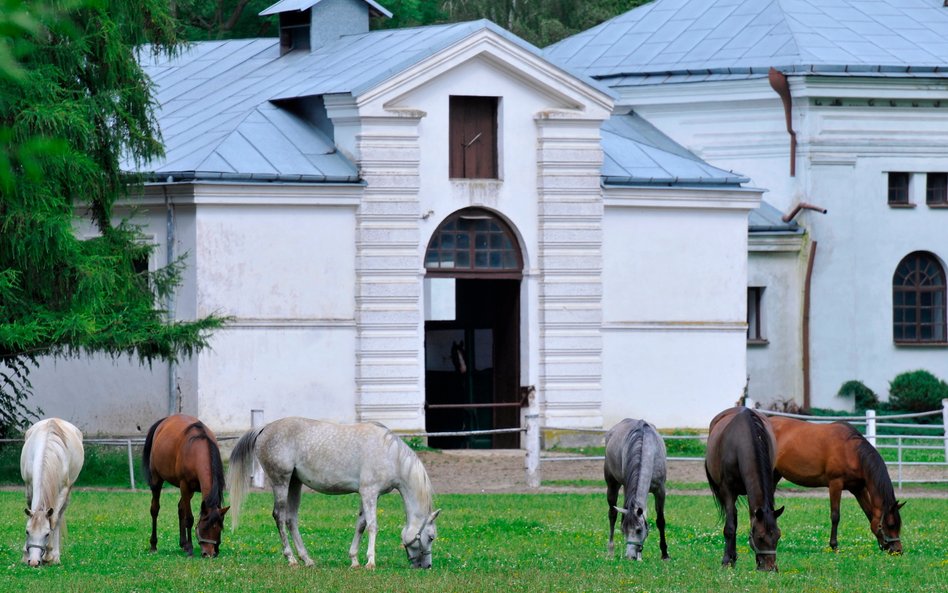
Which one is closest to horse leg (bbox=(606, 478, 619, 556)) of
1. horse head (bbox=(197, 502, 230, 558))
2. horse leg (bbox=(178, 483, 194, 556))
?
horse head (bbox=(197, 502, 230, 558))

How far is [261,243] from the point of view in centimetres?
2791

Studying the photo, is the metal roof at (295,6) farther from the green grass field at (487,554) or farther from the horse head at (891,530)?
the horse head at (891,530)

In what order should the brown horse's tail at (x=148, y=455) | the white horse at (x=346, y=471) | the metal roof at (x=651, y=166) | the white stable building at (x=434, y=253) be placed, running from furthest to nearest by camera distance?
the metal roof at (x=651, y=166) → the white stable building at (x=434, y=253) → the brown horse's tail at (x=148, y=455) → the white horse at (x=346, y=471)

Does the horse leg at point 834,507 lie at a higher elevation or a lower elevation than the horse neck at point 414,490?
lower

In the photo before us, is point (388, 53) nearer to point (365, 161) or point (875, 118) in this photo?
point (365, 161)

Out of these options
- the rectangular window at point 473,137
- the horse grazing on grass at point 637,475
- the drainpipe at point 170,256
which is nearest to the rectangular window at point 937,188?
the rectangular window at point 473,137

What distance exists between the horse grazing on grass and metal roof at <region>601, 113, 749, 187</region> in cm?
1592

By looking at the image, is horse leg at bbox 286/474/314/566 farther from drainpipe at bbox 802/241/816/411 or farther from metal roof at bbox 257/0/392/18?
drainpipe at bbox 802/241/816/411

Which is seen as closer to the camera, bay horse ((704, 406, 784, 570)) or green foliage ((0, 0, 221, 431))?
bay horse ((704, 406, 784, 570))

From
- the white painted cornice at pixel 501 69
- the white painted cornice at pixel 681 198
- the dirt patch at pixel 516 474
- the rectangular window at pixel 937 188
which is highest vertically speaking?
the white painted cornice at pixel 501 69

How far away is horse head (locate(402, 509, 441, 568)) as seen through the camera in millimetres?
13594

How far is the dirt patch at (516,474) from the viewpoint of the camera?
79.2 ft

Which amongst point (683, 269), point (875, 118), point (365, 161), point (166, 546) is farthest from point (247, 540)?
point (875, 118)

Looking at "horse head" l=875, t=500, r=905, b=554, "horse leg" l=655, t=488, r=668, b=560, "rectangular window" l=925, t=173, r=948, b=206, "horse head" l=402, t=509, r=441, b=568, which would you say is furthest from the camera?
"rectangular window" l=925, t=173, r=948, b=206
